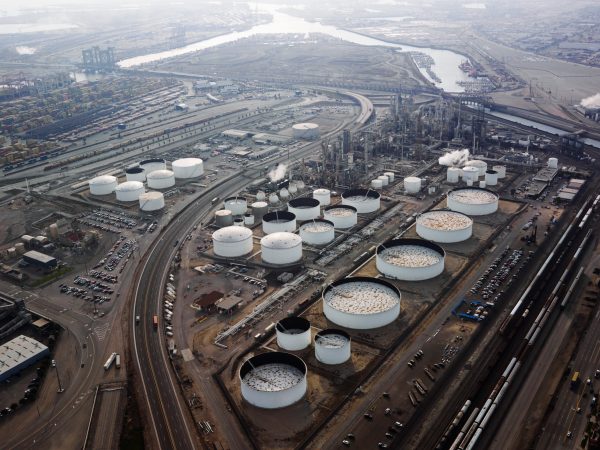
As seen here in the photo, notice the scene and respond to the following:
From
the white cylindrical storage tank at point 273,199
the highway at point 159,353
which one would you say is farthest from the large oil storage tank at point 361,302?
the white cylindrical storage tank at point 273,199

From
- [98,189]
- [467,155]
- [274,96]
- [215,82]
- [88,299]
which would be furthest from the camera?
[215,82]

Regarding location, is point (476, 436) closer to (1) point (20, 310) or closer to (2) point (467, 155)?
(1) point (20, 310)

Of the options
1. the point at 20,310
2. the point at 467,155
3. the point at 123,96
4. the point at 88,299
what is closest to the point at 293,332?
the point at 88,299

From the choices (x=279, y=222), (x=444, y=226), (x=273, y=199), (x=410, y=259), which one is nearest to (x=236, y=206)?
(x=273, y=199)

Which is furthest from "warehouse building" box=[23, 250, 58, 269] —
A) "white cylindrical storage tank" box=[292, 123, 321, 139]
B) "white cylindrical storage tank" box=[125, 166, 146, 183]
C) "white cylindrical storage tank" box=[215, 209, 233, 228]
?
"white cylindrical storage tank" box=[292, 123, 321, 139]

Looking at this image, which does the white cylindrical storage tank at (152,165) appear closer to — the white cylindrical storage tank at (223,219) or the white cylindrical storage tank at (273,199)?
the white cylindrical storage tank at (273,199)

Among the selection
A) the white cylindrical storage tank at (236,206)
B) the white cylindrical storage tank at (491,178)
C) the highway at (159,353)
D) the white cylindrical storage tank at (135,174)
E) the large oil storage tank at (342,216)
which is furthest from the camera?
the white cylindrical storage tank at (135,174)

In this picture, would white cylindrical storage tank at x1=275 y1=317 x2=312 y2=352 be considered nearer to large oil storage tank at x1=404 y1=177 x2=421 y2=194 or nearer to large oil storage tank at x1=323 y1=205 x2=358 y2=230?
large oil storage tank at x1=323 y1=205 x2=358 y2=230

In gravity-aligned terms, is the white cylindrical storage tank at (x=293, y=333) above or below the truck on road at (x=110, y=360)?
above
